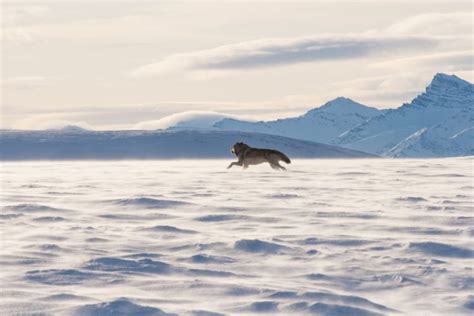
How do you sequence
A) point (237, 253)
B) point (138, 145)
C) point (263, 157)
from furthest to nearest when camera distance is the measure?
point (138, 145) → point (263, 157) → point (237, 253)

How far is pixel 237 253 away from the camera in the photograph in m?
9.62

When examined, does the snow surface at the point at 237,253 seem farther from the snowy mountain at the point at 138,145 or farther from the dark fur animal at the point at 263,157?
the snowy mountain at the point at 138,145

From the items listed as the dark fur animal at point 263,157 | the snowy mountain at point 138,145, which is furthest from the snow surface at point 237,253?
the snowy mountain at point 138,145

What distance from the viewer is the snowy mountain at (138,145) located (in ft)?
212

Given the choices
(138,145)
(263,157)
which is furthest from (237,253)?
(138,145)

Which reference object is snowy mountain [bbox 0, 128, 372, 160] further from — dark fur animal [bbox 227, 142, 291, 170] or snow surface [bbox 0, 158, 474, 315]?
snow surface [bbox 0, 158, 474, 315]

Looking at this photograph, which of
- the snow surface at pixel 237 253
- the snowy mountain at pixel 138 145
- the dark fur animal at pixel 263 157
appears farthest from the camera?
the snowy mountain at pixel 138 145

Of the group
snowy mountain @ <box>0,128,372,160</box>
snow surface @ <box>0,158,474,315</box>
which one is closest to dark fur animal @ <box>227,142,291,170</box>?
snow surface @ <box>0,158,474,315</box>

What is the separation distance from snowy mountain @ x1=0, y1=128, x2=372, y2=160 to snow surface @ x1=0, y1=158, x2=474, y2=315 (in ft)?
153

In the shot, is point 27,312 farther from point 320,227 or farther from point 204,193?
point 204,193

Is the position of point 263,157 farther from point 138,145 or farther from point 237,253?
point 138,145

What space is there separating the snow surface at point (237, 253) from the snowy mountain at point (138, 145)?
153 ft

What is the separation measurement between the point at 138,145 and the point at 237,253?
6031 centimetres

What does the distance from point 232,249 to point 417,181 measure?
11203 millimetres
